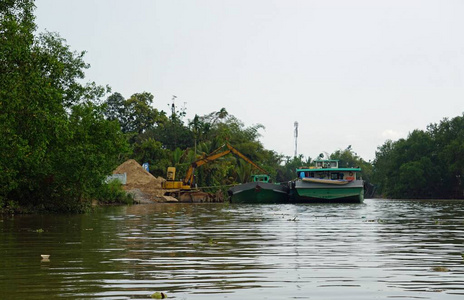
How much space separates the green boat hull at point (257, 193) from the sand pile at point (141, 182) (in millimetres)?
8620

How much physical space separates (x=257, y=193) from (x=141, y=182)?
45.5ft

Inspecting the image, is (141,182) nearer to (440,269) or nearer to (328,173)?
(328,173)

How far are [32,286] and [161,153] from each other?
245 ft

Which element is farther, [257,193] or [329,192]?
[257,193]

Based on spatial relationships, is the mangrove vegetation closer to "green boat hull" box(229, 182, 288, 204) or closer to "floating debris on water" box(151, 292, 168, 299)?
"green boat hull" box(229, 182, 288, 204)

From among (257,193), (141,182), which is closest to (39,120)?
(257,193)

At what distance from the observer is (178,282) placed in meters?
8.16

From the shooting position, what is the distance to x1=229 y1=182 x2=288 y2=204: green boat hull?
60.0 metres

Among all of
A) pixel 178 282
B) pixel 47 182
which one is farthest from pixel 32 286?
pixel 47 182

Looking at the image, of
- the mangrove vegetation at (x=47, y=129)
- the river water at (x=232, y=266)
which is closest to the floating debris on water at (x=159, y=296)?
the river water at (x=232, y=266)

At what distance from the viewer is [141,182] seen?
67500 millimetres

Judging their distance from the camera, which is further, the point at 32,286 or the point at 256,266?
the point at 256,266

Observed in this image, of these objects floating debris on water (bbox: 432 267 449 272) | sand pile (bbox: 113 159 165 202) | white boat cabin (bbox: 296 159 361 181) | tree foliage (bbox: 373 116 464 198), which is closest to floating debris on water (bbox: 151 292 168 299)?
floating debris on water (bbox: 432 267 449 272)

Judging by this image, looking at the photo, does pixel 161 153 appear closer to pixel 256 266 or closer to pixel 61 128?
pixel 61 128
